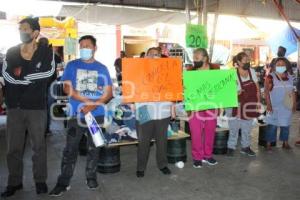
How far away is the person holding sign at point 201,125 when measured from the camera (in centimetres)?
604

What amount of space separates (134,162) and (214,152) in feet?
4.88

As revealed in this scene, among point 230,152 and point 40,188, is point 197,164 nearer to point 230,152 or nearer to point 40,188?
point 230,152

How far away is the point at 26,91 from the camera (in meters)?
4.59

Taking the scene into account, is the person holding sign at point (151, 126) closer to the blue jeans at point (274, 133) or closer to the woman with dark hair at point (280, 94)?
the woman with dark hair at point (280, 94)

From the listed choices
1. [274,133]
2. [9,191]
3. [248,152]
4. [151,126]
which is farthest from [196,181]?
[274,133]

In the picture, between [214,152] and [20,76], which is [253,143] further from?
[20,76]

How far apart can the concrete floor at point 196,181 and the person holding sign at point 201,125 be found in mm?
275

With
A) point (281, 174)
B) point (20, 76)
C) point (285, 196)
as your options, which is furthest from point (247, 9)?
Answer: point (20, 76)

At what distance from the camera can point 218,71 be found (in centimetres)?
613

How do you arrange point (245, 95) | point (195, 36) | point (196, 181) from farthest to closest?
point (195, 36) → point (245, 95) → point (196, 181)

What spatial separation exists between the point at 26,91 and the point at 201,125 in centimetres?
275

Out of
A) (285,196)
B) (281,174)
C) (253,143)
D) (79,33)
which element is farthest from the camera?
(79,33)

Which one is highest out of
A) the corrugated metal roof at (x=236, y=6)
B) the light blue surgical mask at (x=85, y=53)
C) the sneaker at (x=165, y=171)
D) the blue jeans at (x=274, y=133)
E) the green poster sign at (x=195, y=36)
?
the corrugated metal roof at (x=236, y=6)

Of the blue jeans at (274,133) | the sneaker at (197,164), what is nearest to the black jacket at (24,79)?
the sneaker at (197,164)
